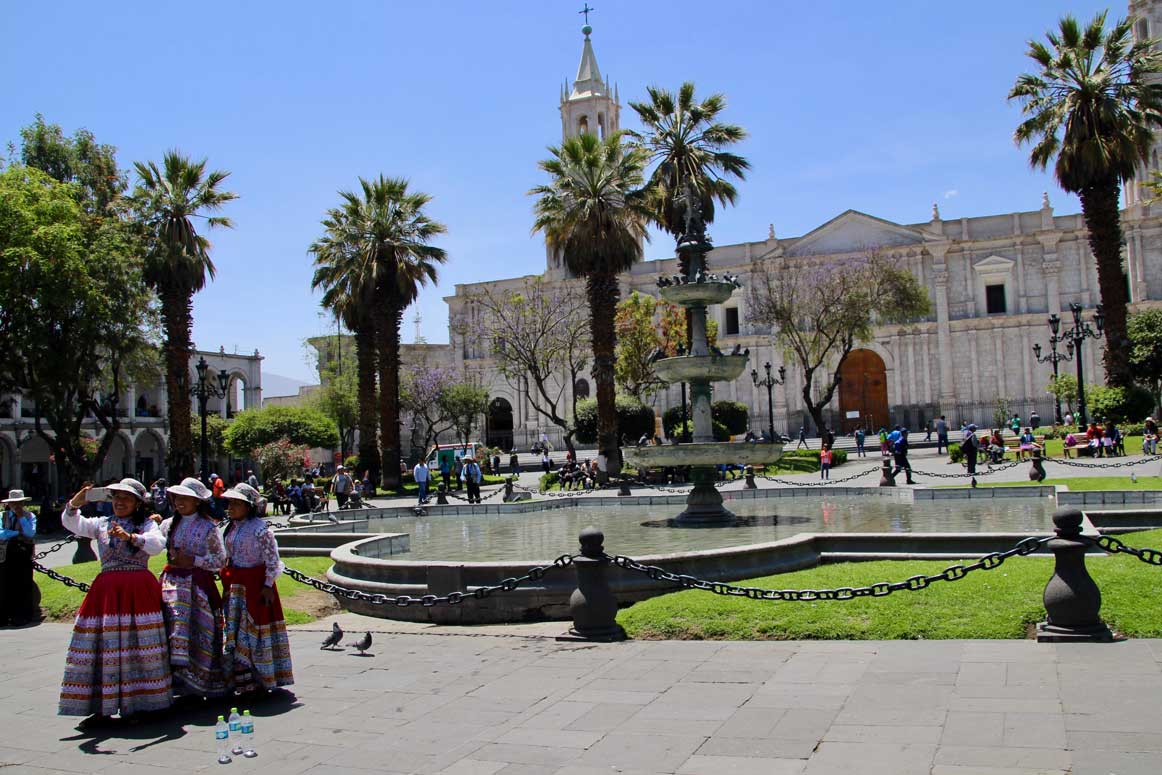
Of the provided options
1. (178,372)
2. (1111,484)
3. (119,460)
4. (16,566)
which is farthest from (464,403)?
(16,566)

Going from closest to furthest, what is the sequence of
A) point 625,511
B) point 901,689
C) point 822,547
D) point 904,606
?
point 901,689 → point 904,606 → point 822,547 → point 625,511

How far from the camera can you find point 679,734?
4.94 m

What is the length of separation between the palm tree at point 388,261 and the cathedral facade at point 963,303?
56.1 feet

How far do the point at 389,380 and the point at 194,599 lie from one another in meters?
25.9

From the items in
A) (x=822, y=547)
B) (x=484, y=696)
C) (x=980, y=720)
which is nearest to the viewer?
(x=980, y=720)

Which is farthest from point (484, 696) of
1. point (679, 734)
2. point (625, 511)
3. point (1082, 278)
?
point (1082, 278)

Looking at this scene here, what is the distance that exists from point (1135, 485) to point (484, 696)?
47.4 feet

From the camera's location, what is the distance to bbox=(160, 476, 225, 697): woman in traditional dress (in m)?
5.86

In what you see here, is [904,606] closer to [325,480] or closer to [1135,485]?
[1135,485]

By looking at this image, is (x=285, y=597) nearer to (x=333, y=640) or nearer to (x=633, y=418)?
(x=333, y=640)

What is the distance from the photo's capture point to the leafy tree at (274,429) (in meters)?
41.9

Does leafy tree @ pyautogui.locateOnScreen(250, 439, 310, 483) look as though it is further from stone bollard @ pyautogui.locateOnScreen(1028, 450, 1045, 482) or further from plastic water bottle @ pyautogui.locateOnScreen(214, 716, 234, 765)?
plastic water bottle @ pyautogui.locateOnScreen(214, 716, 234, 765)

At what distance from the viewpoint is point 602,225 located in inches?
1106

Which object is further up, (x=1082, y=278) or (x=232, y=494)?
(x=1082, y=278)
